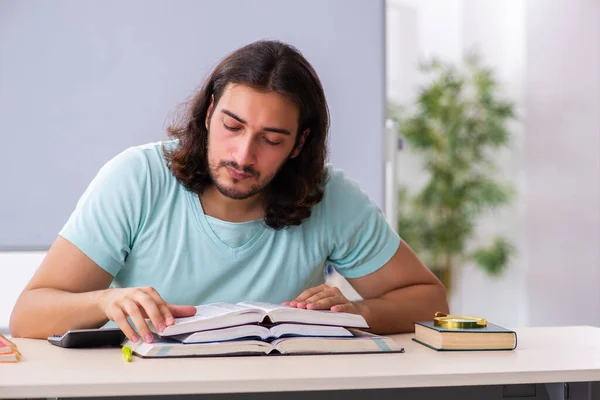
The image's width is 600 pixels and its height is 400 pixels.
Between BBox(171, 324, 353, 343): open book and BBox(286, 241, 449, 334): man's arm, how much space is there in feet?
0.90

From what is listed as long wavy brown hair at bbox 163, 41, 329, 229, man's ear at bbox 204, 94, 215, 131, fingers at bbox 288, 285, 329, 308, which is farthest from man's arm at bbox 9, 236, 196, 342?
man's ear at bbox 204, 94, 215, 131

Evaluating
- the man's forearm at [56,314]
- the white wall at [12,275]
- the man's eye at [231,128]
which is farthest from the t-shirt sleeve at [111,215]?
the white wall at [12,275]

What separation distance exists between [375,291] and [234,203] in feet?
1.25

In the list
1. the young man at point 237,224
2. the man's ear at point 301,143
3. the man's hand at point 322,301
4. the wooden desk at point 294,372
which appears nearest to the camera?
the wooden desk at point 294,372

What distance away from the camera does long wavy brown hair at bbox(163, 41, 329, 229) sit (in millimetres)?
1643

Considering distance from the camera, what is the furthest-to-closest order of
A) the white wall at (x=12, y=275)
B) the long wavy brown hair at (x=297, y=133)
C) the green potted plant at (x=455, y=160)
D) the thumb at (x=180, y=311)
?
the green potted plant at (x=455, y=160) → the white wall at (x=12, y=275) → the long wavy brown hair at (x=297, y=133) → the thumb at (x=180, y=311)

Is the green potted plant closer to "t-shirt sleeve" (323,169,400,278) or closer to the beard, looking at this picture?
"t-shirt sleeve" (323,169,400,278)

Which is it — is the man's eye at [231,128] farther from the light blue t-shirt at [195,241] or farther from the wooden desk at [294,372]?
the wooden desk at [294,372]

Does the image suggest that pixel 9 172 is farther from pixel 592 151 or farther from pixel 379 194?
pixel 592 151

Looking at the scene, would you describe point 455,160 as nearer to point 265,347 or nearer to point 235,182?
point 235,182

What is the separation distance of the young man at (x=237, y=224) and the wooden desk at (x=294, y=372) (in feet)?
0.76

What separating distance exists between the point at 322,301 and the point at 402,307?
0.31 m

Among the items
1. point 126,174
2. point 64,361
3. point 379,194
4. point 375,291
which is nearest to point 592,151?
point 379,194

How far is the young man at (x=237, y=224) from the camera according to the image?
1.53m
